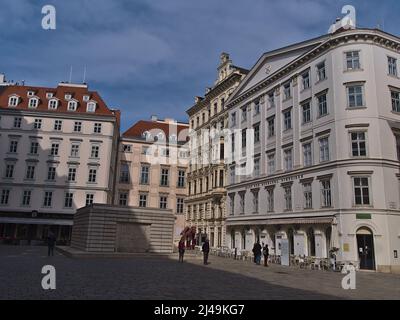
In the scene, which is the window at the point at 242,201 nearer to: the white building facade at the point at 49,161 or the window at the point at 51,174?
the white building facade at the point at 49,161

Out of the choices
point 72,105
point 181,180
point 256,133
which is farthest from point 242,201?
point 72,105

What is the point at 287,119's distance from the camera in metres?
37.9

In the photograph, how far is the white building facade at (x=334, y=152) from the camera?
93.5ft

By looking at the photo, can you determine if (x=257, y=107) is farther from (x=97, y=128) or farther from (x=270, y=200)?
(x=97, y=128)

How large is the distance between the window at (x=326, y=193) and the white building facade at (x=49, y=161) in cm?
3450

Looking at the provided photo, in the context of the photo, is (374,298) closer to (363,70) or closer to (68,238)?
(363,70)

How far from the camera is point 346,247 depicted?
28.3m

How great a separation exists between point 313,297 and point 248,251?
27.3m

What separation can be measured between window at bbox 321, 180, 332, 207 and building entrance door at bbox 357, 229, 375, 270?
132 inches

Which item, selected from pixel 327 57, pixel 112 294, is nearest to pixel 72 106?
pixel 327 57

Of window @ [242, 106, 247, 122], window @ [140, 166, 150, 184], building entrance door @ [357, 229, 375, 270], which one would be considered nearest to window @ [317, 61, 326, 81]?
window @ [242, 106, 247, 122]

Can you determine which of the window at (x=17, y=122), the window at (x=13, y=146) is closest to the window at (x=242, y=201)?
the window at (x=13, y=146)

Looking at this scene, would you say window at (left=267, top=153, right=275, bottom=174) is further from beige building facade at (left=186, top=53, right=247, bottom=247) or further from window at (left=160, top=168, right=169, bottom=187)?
window at (left=160, top=168, right=169, bottom=187)
